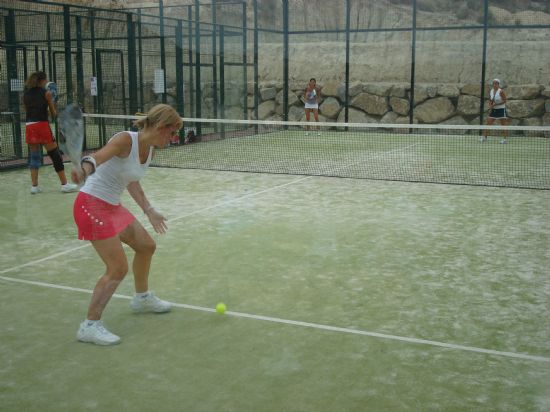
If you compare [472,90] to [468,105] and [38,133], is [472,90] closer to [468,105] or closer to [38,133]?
[468,105]

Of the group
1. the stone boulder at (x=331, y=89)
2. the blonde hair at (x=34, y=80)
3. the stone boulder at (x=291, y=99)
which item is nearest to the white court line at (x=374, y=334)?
the blonde hair at (x=34, y=80)

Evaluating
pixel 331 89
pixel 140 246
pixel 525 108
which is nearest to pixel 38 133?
pixel 140 246

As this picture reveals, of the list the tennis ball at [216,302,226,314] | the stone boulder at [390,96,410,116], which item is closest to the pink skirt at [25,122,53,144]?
the tennis ball at [216,302,226,314]

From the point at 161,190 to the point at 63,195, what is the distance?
1.37 m

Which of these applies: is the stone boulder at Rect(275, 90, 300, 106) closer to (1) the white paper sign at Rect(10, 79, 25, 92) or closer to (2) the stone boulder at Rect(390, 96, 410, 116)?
(2) the stone boulder at Rect(390, 96, 410, 116)

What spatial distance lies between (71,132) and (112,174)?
432 mm

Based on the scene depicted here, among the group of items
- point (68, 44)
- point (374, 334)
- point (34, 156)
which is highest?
point (68, 44)

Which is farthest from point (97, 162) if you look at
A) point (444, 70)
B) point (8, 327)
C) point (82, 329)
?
point (444, 70)

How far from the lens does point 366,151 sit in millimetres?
14969

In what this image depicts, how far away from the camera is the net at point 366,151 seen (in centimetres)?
1123

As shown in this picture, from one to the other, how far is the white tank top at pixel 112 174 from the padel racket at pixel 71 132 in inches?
12.8

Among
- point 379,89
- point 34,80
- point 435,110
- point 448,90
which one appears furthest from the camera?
point 379,89

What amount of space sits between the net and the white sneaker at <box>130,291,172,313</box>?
5812 millimetres

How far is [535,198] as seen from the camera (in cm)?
914
